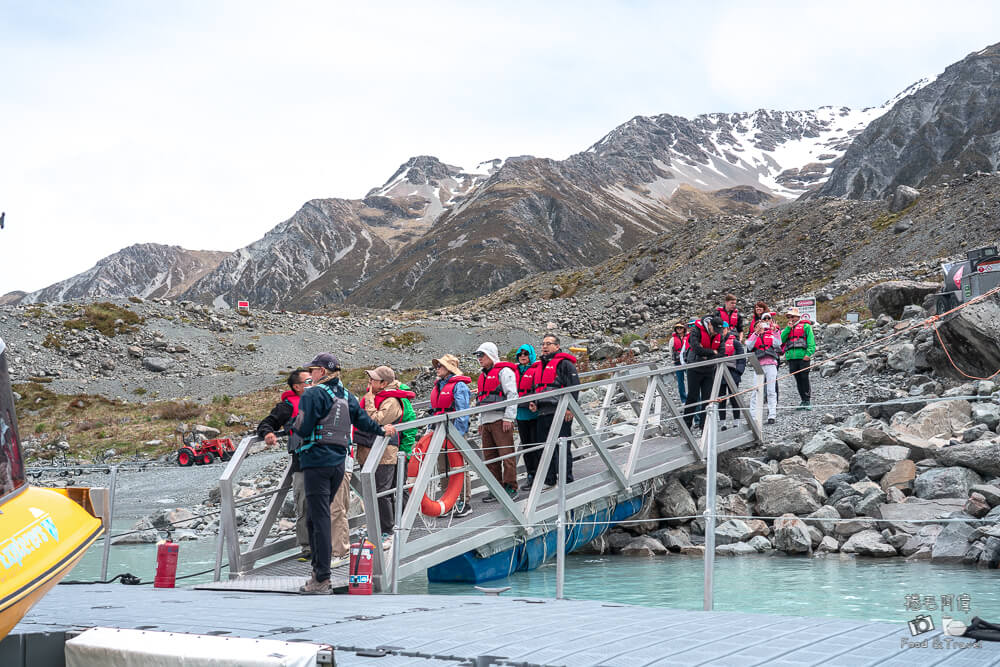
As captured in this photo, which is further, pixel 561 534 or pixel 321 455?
pixel 321 455

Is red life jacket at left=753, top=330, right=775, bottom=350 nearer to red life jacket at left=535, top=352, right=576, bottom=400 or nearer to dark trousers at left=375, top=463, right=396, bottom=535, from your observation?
red life jacket at left=535, top=352, right=576, bottom=400

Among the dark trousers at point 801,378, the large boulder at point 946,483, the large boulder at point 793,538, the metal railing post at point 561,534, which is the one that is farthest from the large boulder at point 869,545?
the metal railing post at point 561,534

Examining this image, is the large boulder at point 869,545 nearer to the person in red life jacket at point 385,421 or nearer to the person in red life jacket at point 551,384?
the person in red life jacket at point 551,384

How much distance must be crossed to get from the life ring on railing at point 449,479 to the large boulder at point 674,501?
425cm

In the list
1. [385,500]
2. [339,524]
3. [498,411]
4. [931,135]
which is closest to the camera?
[339,524]

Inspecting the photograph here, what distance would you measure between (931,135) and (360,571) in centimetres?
17261

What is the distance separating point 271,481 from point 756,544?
586 inches

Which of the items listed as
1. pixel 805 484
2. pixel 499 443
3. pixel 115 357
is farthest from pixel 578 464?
pixel 115 357

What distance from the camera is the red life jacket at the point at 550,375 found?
426 inches

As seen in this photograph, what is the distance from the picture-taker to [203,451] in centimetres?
2706

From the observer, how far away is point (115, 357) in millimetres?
44969

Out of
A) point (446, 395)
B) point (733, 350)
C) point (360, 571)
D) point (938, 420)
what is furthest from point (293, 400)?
point (938, 420)

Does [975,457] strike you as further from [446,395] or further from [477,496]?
[446,395]

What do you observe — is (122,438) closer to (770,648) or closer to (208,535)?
(208,535)
